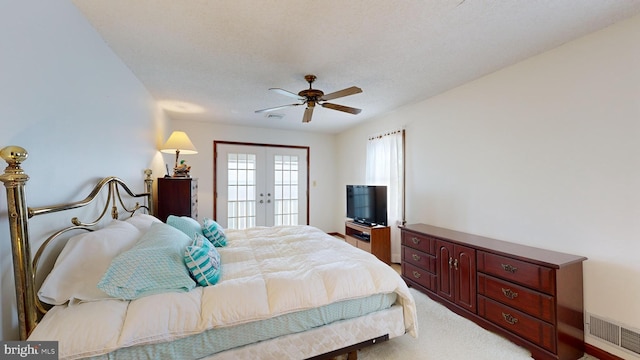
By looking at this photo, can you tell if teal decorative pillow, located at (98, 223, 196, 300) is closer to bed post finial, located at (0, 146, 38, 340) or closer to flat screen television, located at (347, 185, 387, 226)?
bed post finial, located at (0, 146, 38, 340)

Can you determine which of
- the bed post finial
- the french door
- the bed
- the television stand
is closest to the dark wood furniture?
the bed

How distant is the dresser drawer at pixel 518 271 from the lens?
1.82 meters

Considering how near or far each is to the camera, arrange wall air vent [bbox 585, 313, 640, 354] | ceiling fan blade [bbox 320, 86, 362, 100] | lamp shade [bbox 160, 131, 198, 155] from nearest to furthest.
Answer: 1. wall air vent [bbox 585, 313, 640, 354]
2. ceiling fan blade [bbox 320, 86, 362, 100]
3. lamp shade [bbox 160, 131, 198, 155]

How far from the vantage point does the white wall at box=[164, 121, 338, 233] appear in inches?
186

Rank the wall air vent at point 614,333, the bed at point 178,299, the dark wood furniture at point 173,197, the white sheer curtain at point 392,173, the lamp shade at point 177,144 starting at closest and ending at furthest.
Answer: the bed at point 178,299 < the wall air vent at point 614,333 < the dark wood furniture at point 173,197 < the lamp shade at point 177,144 < the white sheer curtain at point 392,173

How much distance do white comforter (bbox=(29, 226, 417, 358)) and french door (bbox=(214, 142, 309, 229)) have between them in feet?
9.29

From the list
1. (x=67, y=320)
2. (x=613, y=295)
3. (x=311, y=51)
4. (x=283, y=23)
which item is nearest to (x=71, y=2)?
(x=283, y=23)

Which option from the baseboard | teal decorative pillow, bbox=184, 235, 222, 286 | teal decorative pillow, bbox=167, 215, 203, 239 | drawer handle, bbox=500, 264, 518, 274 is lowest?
the baseboard

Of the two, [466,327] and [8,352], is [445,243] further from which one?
[8,352]

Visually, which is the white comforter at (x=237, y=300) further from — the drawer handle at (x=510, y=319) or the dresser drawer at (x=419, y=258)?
the dresser drawer at (x=419, y=258)

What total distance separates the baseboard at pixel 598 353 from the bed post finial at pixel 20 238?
351 centimetres

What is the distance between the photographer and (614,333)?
1785 mm

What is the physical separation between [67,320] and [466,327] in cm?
284

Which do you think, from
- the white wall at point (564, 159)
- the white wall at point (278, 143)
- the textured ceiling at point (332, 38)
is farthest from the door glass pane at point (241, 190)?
the white wall at point (564, 159)
